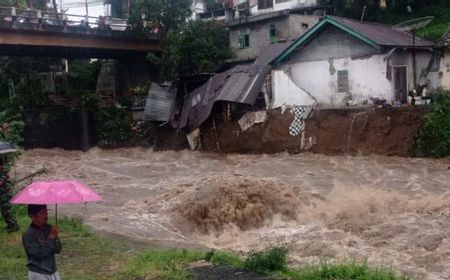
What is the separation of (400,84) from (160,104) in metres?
13.2

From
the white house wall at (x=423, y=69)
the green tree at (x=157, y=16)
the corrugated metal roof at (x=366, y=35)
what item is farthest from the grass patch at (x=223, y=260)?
the green tree at (x=157, y=16)

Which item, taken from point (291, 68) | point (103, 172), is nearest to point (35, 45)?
point (103, 172)

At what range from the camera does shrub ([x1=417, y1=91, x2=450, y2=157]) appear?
21.0 m

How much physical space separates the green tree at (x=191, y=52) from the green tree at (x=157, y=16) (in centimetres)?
183

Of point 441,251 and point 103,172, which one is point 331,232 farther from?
point 103,172

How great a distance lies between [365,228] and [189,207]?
4601 mm

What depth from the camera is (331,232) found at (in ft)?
40.8

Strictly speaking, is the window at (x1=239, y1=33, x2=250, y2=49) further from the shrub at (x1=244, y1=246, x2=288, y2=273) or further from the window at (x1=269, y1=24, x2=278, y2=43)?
the shrub at (x1=244, y1=246, x2=288, y2=273)

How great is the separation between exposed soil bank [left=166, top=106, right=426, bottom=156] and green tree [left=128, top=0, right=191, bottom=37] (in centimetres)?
1081

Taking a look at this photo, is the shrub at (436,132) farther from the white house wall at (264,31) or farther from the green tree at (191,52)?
the green tree at (191,52)

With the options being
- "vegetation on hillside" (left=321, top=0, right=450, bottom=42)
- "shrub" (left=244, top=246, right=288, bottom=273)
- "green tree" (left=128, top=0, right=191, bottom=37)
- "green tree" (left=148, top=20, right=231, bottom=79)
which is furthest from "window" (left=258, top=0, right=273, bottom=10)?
"shrub" (left=244, top=246, right=288, bottom=273)

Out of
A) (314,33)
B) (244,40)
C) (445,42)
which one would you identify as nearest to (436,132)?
(445,42)

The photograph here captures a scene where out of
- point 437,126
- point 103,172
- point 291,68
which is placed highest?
point 291,68

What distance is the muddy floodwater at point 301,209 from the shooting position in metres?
11.1
